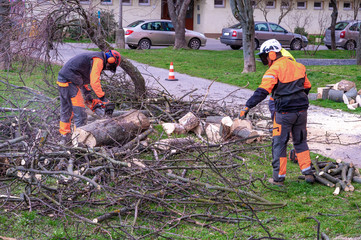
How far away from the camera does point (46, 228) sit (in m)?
4.35

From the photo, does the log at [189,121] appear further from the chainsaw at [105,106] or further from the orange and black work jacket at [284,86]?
the orange and black work jacket at [284,86]

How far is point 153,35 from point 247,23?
10099 mm

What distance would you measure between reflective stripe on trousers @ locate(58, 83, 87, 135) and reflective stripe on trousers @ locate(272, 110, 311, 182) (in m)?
2.91

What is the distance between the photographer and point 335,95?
1079cm

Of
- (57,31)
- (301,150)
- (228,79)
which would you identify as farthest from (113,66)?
(228,79)

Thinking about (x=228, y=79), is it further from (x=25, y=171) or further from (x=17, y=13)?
(x=25, y=171)

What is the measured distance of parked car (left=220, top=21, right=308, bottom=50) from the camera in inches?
950

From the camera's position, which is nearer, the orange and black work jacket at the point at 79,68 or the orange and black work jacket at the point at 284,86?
the orange and black work jacket at the point at 284,86

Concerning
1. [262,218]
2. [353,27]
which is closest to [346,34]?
[353,27]

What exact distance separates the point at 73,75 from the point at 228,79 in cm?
792

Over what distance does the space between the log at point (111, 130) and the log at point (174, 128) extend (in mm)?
533

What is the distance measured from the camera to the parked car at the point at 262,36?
24.1m

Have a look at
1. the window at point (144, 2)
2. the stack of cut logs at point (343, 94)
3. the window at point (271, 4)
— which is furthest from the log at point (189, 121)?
the window at point (271, 4)

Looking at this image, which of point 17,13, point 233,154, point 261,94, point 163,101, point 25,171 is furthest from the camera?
point 163,101
